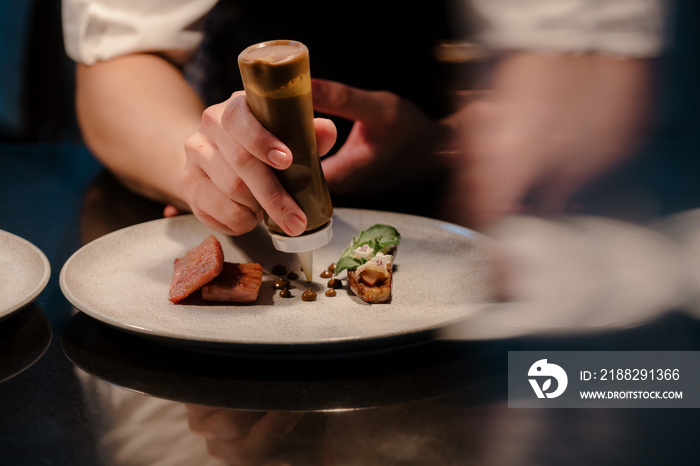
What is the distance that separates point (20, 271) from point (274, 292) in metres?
0.53

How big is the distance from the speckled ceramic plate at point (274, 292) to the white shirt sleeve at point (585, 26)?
516 mm

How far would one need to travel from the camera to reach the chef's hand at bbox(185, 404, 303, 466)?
816 mm

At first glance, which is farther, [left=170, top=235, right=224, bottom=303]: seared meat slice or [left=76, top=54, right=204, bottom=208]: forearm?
[left=76, top=54, right=204, bottom=208]: forearm

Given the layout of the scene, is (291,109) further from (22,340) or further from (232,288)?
(22,340)

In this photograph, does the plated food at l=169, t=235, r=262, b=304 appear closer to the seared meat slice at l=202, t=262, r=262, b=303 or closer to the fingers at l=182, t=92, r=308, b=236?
the seared meat slice at l=202, t=262, r=262, b=303

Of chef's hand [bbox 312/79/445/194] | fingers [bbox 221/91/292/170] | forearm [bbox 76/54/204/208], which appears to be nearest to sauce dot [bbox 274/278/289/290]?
fingers [bbox 221/91/292/170]

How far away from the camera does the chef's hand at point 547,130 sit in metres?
1.35

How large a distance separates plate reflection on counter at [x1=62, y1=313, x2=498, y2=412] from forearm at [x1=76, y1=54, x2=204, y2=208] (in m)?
0.82

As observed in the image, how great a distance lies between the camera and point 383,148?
7.14 feet

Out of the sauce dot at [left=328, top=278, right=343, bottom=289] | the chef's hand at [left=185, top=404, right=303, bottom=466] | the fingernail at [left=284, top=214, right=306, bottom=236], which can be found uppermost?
the fingernail at [left=284, top=214, right=306, bottom=236]

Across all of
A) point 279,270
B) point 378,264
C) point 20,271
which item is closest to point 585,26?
point 378,264

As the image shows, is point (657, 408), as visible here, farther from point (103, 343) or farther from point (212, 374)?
point (103, 343)

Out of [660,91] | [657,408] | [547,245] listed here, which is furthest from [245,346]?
[660,91]

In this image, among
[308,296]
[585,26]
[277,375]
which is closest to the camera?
[277,375]
